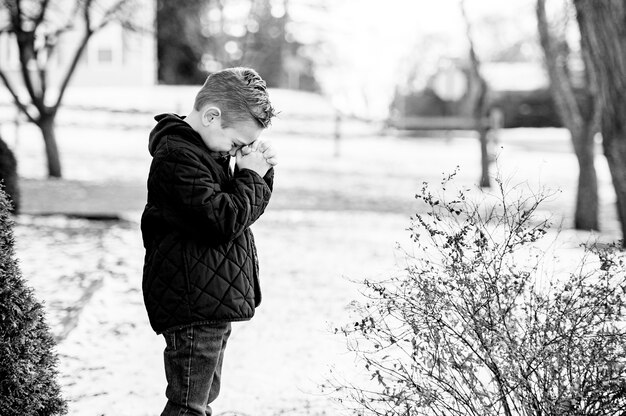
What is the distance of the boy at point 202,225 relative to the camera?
2830 millimetres

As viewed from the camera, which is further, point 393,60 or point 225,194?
point 393,60

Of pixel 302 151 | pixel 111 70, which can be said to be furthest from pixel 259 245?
pixel 111 70

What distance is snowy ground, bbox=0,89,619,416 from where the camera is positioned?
454 cm

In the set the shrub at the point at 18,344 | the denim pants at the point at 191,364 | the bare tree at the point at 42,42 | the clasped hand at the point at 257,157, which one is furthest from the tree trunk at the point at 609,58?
the bare tree at the point at 42,42

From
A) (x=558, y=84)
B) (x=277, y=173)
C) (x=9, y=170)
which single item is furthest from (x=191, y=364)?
(x=277, y=173)

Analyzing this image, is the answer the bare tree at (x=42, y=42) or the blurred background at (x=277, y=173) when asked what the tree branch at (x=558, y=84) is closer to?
the blurred background at (x=277, y=173)

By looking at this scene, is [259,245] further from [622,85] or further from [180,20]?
[180,20]

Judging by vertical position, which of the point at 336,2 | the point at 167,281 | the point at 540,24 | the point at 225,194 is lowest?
the point at 167,281

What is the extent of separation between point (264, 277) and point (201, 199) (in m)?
4.93

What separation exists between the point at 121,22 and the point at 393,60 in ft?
103

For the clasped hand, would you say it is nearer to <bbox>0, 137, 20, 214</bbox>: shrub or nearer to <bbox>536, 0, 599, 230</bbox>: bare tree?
<bbox>0, 137, 20, 214</bbox>: shrub

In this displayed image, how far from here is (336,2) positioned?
142 ft

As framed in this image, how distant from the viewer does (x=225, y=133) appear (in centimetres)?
292

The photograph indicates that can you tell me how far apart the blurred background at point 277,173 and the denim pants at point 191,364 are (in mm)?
498
